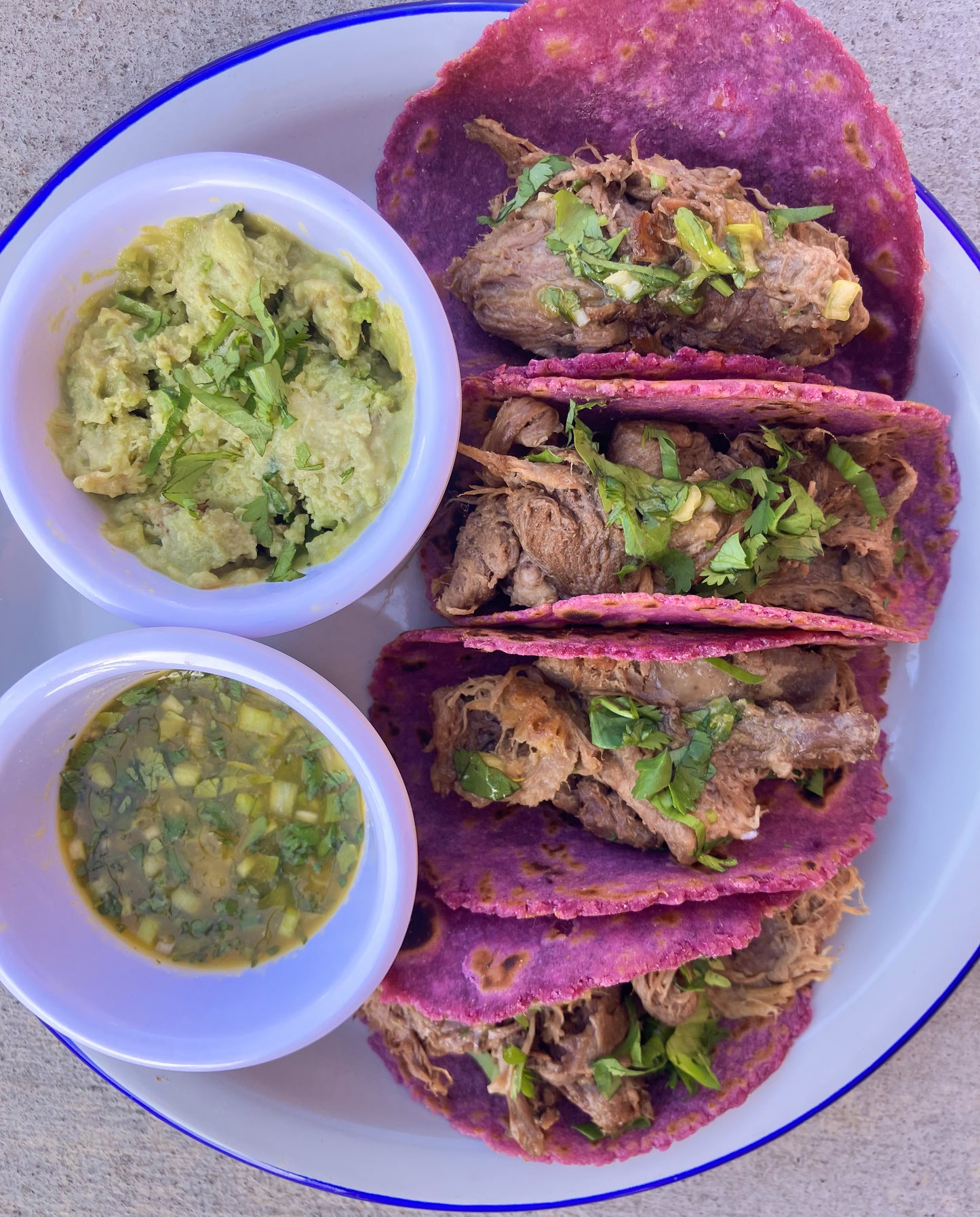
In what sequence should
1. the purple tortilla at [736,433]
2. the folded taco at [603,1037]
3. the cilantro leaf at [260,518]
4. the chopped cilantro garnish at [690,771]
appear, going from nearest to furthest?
1. the purple tortilla at [736,433]
2. the cilantro leaf at [260,518]
3. the chopped cilantro garnish at [690,771]
4. the folded taco at [603,1037]

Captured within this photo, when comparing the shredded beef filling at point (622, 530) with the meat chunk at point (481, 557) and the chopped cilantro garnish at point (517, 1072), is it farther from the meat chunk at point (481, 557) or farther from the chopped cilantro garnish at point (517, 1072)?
the chopped cilantro garnish at point (517, 1072)

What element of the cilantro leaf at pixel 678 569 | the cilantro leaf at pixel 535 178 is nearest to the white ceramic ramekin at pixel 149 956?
the cilantro leaf at pixel 678 569

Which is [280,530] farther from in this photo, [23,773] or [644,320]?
[644,320]

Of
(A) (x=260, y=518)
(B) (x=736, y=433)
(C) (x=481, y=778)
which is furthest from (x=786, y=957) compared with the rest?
(A) (x=260, y=518)

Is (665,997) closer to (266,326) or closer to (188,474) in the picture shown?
(188,474)

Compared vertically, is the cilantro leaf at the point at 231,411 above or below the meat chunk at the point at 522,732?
above

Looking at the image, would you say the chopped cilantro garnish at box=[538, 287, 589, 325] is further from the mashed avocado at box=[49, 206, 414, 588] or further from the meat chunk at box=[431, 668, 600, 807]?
the meat chunk at box=[431, 668, 600, 807]

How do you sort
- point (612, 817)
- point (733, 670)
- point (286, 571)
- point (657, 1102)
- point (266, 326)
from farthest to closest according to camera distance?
point (657, 1102)
point (612, 817)
point (733, 670)
point (286, 571)
point (266, 326)
